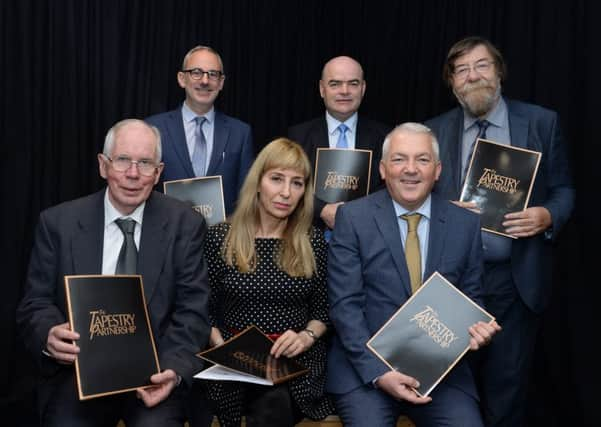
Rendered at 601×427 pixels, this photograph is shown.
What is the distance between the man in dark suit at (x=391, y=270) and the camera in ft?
9.96

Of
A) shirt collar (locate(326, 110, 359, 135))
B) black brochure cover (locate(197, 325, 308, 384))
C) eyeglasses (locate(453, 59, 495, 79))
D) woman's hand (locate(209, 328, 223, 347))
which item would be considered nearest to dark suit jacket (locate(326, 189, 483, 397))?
black brochure cover (locate(197, 325, 308, 384))

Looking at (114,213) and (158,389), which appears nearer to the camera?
(158,389)

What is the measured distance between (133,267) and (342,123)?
1768 mm

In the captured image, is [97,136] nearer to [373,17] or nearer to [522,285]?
[373,17]

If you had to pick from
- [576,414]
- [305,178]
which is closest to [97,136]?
[305,178]

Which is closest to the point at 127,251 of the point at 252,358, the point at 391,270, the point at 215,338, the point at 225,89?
the point at 215,338

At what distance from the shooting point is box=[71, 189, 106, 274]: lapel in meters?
3.00

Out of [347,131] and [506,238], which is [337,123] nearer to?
[347,131]

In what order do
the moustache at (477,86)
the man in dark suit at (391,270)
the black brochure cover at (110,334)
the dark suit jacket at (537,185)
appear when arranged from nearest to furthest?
the black brochure cover at (110,334), the man in dark suit at (391,270), the dark suit jacket at (537,185), the moustache at (477,86)

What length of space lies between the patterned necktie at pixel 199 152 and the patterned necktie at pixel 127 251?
4.02 feet

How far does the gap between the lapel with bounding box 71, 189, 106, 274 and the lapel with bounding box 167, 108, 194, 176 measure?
1.19 m

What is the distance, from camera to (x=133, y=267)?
120 inches

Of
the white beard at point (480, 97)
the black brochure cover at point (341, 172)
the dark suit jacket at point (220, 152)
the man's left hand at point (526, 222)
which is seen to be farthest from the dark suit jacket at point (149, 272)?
the white beard at point (480, 97)

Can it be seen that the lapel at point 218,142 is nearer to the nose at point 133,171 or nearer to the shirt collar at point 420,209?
the nose at point 133,171
